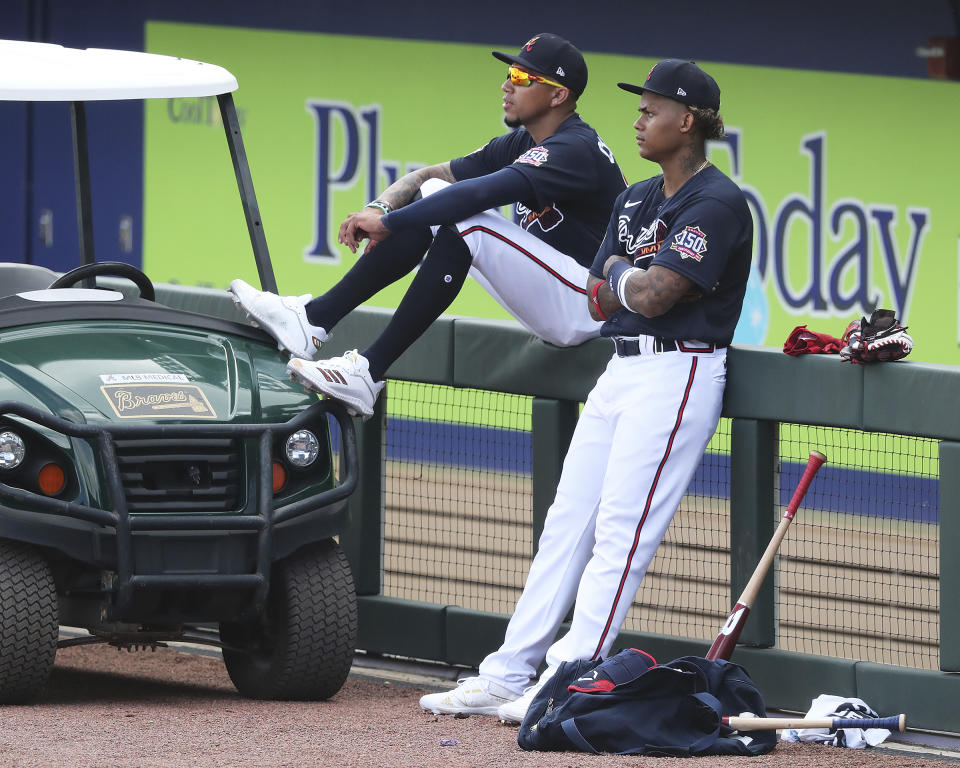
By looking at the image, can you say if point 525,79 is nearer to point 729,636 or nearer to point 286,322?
point 286,322

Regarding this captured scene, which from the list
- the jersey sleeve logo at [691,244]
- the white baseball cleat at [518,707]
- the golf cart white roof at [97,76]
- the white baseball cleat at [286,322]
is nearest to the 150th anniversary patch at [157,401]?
the white baseball cleat at [286,322]

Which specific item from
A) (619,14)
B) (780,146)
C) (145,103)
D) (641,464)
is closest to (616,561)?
(641,464)

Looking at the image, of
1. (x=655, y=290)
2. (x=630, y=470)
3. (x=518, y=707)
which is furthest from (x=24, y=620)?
(x=655, y=290)

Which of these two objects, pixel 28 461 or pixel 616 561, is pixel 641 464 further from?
pixel 28 461

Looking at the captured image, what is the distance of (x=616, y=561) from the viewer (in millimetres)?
5676

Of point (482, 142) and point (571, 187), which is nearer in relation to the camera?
point (571, 187)

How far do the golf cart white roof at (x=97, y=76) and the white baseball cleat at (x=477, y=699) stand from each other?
208 cm

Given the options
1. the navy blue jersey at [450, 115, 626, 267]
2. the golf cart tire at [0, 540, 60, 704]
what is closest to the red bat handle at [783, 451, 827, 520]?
the navy blue jersey at [450, 115, 626, 267]

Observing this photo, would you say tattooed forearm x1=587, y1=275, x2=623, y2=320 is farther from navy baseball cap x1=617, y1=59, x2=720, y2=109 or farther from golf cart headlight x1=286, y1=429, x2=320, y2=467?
golf cart headlight x1=286, y1=429, x2=320, y2=467

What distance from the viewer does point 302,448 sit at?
597cm

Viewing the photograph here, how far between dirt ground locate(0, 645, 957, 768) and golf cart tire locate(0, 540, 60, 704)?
3.7 inches

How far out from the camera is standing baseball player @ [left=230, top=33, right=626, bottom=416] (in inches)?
241

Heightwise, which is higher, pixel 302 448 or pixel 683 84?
pixel 683 84

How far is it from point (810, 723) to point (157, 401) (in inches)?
79.5
